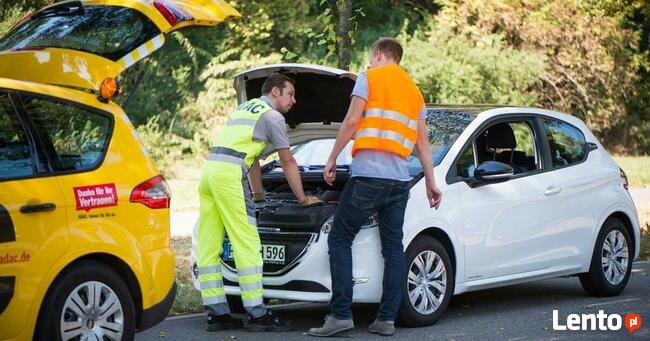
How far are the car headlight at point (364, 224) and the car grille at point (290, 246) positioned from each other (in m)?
0.08

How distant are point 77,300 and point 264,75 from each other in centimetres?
320

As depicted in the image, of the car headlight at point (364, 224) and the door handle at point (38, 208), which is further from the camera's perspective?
the car headlight at point (364, 224)

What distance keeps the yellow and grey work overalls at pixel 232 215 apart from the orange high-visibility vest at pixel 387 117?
0.73 metres

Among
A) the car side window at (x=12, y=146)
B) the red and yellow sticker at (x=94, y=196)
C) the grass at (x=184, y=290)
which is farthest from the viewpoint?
the grass at (x=184, y=290)

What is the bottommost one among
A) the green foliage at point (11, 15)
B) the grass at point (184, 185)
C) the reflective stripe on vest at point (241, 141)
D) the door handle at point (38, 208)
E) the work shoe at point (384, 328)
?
the work shoe at point (384, 328)

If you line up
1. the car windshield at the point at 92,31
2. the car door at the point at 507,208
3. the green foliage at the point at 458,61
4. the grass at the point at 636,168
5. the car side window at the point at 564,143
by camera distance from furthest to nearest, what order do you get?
the green foliage at the point at 458,61 → the grass at the point at 636,168 → the car side window at the point at 564,143 → the car door at the point at 507,208 → the car windshield at the point at 92,31

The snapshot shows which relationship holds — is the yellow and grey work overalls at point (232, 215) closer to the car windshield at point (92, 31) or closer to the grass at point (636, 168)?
the car windshield at point (92, 31)

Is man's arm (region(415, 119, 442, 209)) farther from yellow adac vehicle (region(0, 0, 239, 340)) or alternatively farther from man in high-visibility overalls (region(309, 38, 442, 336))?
yellow adac vehicle (region(0, 0, 239, 340))

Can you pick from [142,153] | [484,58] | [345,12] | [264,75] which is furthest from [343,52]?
[484,58]

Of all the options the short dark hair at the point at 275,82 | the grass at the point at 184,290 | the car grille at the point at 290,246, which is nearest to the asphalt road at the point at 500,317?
the grass at the point at 184,290

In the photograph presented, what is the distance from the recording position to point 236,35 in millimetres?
27844

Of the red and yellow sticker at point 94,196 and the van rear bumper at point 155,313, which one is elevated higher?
the red and yellow sticker at point 94,196

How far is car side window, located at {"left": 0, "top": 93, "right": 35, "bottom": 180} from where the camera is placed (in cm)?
612

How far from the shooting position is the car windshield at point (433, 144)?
8797 millimetres
